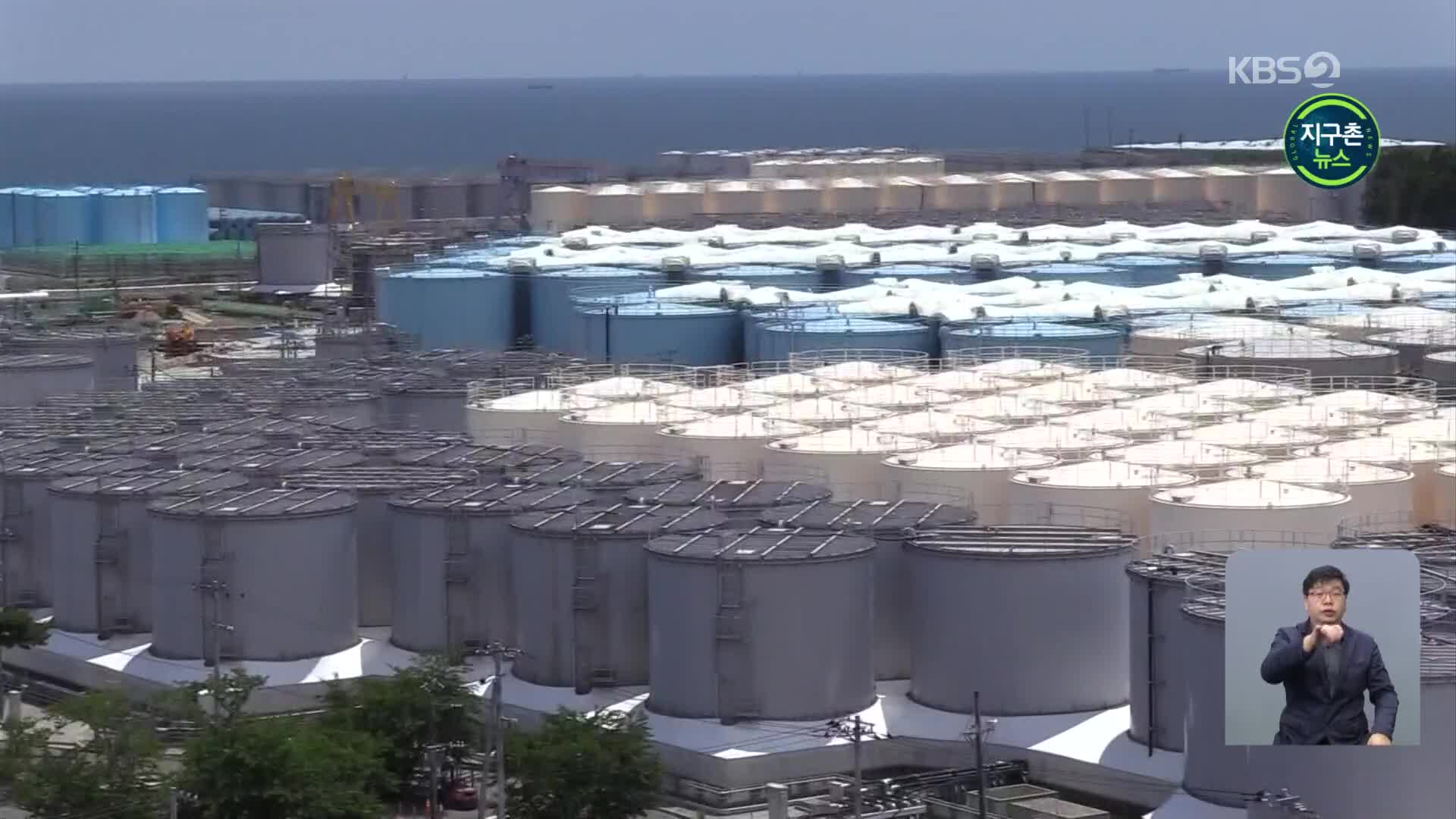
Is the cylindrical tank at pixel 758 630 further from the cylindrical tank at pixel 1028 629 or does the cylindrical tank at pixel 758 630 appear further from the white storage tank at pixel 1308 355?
the white storage tank at pixel 1308 355

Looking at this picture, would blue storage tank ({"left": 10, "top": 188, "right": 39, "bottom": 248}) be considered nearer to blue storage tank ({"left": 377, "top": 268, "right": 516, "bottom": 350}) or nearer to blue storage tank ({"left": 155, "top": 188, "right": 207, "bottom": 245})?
blue storage tank ({"left": 155, "top": 188, "right": 207, "bottom": 245})

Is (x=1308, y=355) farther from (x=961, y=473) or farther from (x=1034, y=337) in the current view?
(x=961, y=473)

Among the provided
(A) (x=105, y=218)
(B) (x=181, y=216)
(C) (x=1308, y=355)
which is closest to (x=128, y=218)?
(A) (x=105, y=218)

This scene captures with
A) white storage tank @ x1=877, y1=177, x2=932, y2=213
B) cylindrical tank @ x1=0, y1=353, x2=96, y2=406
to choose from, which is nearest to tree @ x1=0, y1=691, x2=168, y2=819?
cylindrical tank @ x1=0, y1=353, x2=96, y2=406

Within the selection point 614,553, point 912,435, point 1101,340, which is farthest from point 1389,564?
point 1101,340

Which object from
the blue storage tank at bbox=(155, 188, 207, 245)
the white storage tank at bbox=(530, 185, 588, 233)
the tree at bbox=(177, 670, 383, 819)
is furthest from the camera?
the blue storage tank at bbox=(155, 188, 207, 245)

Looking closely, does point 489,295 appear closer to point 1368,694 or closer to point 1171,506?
point 1171,506
